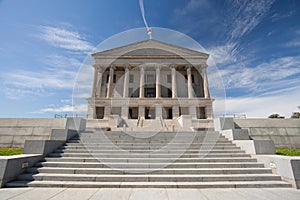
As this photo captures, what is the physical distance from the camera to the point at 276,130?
1338 cm

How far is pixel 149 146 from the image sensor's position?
28.1 feet

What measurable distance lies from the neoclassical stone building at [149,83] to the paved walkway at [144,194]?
81.0ft

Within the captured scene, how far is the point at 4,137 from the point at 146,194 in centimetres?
1423

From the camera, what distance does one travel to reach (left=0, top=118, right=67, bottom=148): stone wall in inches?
484

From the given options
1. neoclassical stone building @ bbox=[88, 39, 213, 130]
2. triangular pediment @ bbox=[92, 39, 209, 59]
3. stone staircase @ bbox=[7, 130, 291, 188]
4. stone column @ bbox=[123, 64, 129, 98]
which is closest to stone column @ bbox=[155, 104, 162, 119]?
neoclassical stone building @ bbox=[88, 39, 213, 130]

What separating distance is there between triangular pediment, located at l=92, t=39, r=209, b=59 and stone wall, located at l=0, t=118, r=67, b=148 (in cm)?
2636

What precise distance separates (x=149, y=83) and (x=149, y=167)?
33019 mm

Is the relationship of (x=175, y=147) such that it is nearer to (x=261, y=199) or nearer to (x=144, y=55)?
(x=261, y=199)

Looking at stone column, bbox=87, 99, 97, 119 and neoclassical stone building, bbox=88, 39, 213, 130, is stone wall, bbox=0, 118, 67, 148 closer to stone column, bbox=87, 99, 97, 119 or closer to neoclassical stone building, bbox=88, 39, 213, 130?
neoclassical stone building, bbox=88, 39, 213, 130

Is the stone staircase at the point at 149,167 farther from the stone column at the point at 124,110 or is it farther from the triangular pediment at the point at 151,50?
the triangular pediment at the point at 151,50

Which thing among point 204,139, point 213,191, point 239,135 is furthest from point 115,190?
point 239,135

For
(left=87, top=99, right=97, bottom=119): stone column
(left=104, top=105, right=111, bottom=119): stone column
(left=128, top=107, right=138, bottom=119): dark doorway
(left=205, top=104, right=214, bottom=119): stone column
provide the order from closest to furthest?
(left=87, top=99, right=97, bottom=119): stone column
(left=104, top=105, right=111, bottom=119): stone column
(left=205, top=104, right=214, bottom=119): stone column
(left=128, top=107, right=138, bottom=119): dark doorway

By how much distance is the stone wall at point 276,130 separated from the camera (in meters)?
12.9

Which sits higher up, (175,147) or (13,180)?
(175,147)
